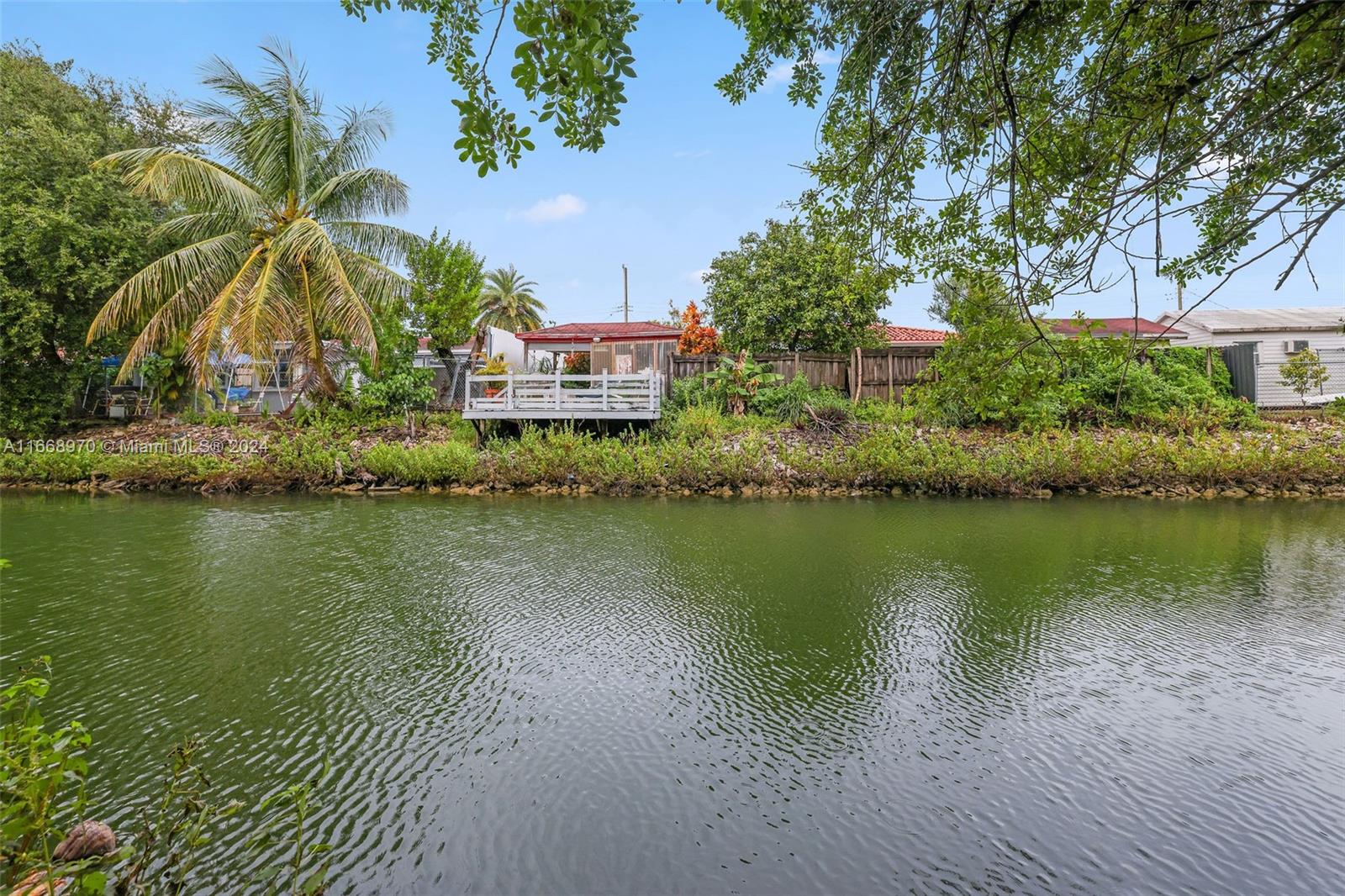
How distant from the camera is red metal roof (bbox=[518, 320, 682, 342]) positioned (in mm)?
22078

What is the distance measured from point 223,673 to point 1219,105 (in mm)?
6406

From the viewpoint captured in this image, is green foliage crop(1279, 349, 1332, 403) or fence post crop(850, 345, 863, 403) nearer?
green foliage crop(1279, 349, 1332, 403)

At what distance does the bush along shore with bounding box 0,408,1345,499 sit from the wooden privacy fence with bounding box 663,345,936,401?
Result: 228 centimetres

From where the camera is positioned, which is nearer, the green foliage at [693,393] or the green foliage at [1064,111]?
the green foliage at [1064,111]

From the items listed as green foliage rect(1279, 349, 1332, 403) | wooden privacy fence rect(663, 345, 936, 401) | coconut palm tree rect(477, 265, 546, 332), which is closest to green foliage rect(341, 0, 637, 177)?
wooden privacy fence rect(663, 345, 936, 401)

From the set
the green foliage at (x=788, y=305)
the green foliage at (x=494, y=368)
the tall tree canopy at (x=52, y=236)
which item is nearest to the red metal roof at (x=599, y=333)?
the green foliage at (x=494, y=368)

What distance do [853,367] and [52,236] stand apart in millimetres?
18282

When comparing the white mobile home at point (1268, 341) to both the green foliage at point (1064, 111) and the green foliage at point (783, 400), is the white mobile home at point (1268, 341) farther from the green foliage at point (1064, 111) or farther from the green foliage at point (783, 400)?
the green foliage at point (1064, 111)

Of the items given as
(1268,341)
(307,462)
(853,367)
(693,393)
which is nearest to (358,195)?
(307,462)

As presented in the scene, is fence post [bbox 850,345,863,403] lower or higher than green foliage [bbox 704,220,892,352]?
lower

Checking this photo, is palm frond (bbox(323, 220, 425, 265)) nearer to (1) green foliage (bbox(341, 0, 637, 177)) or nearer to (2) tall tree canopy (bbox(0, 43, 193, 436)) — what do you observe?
(2) tall tree canopy (bbox(0, 43, 193, 436))

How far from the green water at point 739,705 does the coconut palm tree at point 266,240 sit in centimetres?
791

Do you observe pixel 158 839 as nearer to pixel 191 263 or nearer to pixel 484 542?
pixel 484 542

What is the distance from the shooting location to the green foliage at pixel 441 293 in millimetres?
16828
